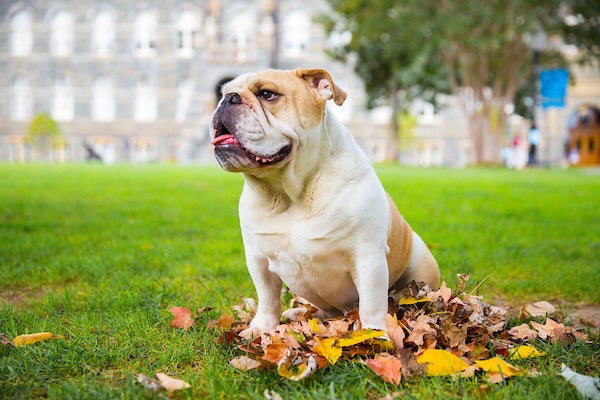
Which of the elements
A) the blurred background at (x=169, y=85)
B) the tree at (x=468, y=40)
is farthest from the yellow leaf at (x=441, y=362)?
the blurred background at (x=169, y=85)

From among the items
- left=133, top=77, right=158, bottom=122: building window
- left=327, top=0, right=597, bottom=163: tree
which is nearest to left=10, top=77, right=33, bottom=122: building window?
left=133, top=77, right=158, bottom=122: building window

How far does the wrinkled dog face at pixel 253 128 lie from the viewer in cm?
223

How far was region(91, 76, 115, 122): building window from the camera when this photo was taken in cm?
3903

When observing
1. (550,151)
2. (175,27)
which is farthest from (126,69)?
(550,151)

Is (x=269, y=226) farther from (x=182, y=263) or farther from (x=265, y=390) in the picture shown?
(x=182, y=263)

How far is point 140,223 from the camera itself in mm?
6254

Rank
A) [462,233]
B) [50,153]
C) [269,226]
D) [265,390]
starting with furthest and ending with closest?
[50,153], [462,233], [269,226], [265,390]

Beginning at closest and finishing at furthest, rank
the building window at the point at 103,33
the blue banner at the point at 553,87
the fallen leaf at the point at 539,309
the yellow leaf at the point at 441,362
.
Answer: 1. the yellow leaf at the point at 441,362
2. the fallen leaf at the point at 539,309
3. the blue banner at the point at 553,87
4. the building window at the point at 103,33

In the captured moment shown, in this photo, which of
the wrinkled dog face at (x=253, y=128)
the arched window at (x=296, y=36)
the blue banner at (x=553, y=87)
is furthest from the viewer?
the arched window at (x=296, y=36)

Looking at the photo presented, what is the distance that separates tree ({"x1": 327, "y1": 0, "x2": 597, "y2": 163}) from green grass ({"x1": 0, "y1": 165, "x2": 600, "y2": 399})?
9.32 metres

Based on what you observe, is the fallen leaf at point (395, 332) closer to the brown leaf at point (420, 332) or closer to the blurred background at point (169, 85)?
the brown leaf at point (420, 332)

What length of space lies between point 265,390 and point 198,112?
34.3 m

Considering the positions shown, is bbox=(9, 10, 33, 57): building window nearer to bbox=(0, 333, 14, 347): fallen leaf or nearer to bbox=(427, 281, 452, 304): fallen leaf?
bbox=(0, 333, 14, 347): fallen leaf

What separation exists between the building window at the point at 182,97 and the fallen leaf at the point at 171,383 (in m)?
37.3
